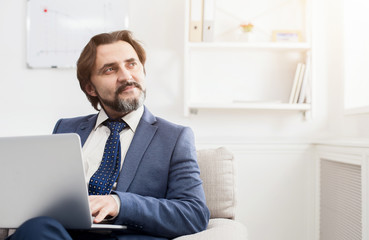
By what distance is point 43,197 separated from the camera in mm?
1018

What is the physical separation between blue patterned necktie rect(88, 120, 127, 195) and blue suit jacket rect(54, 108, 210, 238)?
0.05m

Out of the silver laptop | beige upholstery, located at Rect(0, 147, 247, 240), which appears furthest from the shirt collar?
the silver laptop

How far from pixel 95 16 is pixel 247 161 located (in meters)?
1.30

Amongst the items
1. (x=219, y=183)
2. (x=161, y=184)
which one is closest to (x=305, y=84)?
(x=219, y=183)

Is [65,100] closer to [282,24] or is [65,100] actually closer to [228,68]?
[228,68]

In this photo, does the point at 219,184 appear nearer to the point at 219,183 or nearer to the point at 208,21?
the point at 219,183

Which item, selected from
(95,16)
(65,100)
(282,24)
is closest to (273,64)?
(282,24)

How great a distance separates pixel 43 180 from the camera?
3.28 feet

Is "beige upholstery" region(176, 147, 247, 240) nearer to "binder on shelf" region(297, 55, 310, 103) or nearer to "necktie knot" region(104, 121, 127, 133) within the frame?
"necktie knot" region(104, 121, 127, 133)

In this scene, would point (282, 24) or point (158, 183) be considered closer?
point (158, 183)

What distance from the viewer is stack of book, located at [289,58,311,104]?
7.80 ft

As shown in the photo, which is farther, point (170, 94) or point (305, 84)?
point (170, 94)

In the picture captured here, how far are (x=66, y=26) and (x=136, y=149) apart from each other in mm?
1423

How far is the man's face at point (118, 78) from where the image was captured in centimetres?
160
